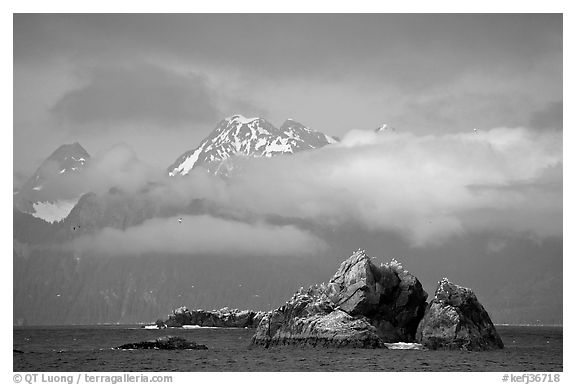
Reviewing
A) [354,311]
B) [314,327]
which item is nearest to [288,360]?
[314,327]

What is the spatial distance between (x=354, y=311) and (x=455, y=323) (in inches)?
549

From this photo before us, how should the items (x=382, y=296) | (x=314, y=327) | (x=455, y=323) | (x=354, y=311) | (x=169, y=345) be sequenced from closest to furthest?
(x=455, y=323) → (x=314, y=327) → (x=354, y=311) → (x=169, y=345) → (x=382, y=296)

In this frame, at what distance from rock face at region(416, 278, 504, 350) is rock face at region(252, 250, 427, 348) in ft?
14.9

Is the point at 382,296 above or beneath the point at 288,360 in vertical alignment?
above

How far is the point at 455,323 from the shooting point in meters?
123

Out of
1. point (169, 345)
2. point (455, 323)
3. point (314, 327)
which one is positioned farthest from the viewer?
point (169, 345)

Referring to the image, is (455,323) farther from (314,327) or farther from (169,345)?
(169,345)

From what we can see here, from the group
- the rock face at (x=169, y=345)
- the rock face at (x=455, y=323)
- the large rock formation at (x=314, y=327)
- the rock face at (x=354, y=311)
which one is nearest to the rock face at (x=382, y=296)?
the rock face at (x=354, y=311)

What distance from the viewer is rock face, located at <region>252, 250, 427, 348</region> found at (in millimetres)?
122688

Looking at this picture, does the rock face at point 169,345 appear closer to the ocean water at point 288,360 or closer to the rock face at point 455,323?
the ocean water at point 288,360

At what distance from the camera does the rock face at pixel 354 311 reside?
123 m

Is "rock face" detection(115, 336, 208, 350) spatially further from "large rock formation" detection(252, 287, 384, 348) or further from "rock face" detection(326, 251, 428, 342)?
"rock face" detection(326, 251, 428, 342)

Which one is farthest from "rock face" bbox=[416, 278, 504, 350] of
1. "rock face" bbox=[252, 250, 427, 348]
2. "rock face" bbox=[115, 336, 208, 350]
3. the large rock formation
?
"rock face" bbox=[115, 336, 208, 350]
